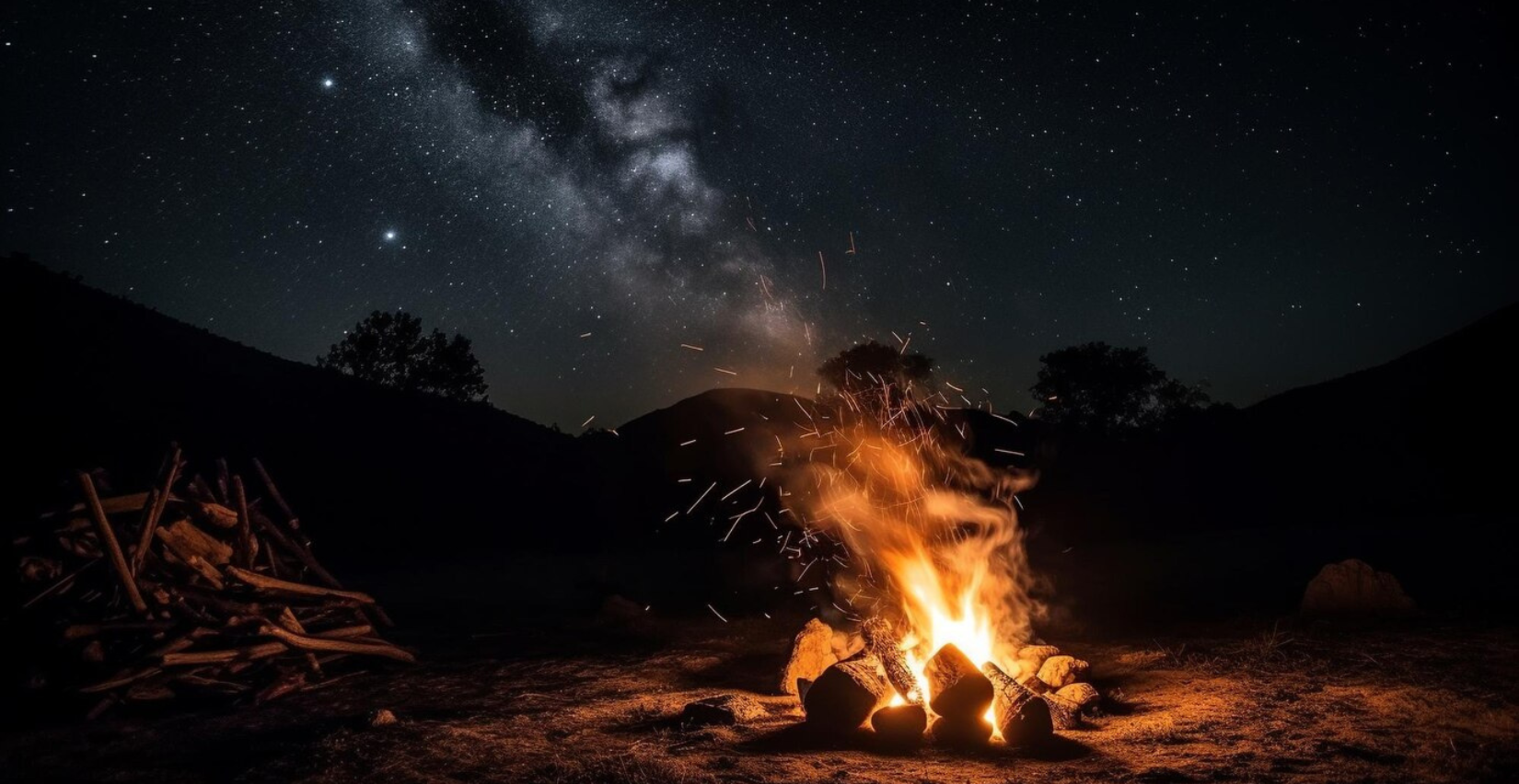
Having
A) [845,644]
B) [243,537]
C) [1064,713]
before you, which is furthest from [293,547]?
[1064,713]

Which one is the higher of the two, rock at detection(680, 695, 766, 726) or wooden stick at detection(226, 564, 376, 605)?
wooden stick at detection(226, 564, 376, 605)

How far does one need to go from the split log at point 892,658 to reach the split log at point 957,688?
0.82 feet

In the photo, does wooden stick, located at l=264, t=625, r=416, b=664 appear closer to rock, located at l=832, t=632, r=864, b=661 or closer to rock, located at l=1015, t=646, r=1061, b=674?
rock, located at l=832, t=632, r=864, b=661

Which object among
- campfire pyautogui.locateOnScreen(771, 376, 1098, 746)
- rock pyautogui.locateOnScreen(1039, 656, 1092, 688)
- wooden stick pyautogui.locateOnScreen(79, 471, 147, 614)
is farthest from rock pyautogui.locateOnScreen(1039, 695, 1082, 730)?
wooden stick pyautogui.locateOnScreen(79, 471, 147, 614)

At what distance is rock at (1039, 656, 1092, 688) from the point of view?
7512mm

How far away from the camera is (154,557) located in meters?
8.62

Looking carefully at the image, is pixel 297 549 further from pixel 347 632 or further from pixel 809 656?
pixel 809 656

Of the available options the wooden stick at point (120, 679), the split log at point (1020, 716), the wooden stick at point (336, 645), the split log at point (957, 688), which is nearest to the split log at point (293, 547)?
the wooden stick at point (336, 645)

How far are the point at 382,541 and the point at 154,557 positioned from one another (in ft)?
60.5

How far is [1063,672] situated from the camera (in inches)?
297

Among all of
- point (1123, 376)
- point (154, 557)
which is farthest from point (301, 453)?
point (1123, 376)

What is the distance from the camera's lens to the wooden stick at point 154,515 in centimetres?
821

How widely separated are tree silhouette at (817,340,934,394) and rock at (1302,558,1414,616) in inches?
1403

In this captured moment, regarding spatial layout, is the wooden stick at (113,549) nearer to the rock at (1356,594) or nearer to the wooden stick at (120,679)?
the wooden stick at (120,679)
